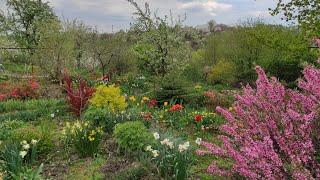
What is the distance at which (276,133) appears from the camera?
4.15m

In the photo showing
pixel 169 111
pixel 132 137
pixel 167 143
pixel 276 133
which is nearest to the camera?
pixel 276 133

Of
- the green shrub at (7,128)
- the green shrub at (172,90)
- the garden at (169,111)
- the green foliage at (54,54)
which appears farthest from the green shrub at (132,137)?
the green foliage at (54,54)

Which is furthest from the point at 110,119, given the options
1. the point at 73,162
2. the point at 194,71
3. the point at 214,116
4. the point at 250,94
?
the point at 194,71

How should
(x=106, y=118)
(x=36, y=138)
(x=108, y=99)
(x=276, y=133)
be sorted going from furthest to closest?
(x=108, y=99), (x=106, y=118), (x=36, y=138), (x=276, y=133)

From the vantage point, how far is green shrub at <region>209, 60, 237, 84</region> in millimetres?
19234

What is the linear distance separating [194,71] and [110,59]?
4.25 meters

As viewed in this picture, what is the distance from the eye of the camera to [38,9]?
2909 cm

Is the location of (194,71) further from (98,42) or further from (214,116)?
(214,116)

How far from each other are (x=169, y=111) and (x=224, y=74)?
980 cm

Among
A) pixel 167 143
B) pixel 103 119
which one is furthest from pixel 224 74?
pixel 167 143

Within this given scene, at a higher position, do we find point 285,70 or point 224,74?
point 285,70

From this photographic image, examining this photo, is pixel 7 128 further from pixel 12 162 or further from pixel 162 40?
pixel 162 40

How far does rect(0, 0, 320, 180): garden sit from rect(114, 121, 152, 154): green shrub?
2 centimetres

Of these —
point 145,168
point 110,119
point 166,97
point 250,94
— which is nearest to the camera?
point 250,94
